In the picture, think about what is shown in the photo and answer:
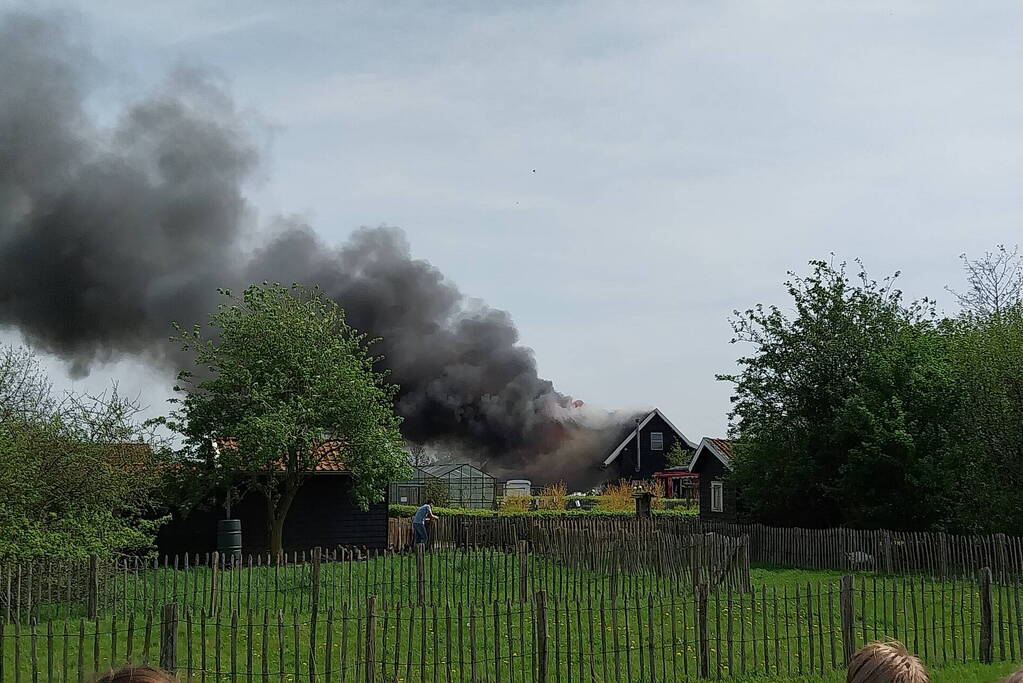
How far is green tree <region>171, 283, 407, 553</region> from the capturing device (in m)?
28.4

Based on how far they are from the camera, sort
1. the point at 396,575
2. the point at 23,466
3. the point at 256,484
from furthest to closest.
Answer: the point at 256,484
the point at 396,575
the point at 23,466

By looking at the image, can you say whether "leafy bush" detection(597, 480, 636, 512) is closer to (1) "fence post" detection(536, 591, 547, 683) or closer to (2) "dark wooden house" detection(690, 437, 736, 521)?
(2) "dark wooden house" detection(690, 437, 736, 521)

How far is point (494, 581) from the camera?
2119 centimetres

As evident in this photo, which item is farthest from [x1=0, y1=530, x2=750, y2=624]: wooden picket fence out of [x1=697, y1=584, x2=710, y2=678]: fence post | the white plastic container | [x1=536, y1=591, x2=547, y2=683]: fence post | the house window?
the white plastic container

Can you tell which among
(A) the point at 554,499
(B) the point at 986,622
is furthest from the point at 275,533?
(A) the point at 554,499

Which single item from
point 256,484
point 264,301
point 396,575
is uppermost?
point 264,301

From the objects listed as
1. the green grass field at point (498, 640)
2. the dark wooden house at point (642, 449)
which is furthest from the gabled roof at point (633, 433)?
the green grass field at point (498, 640)

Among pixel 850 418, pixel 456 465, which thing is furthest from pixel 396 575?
pixel 456 465

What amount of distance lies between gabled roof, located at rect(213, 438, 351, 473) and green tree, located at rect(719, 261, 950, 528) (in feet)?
40.5

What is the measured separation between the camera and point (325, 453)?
96.7 ft

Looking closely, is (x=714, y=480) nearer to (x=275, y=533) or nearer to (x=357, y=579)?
(x=275, y=533)

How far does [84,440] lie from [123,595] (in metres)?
3.18

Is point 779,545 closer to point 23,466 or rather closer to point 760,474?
point 760,474

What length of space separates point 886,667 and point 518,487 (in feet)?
211
